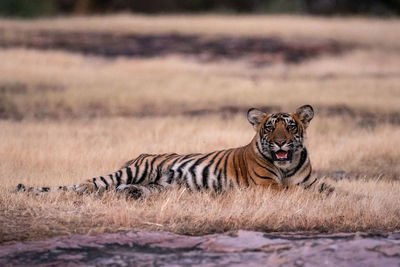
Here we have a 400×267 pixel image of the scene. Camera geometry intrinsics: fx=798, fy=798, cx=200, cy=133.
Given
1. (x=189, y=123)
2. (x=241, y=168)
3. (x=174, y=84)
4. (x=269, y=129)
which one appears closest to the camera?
(x=269, y=129)

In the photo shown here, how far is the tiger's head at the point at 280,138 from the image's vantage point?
29.6 feet

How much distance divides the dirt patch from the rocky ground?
2094 cm

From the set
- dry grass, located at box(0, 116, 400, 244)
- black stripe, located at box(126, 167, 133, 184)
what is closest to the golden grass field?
dry grass, located at box(0, 116, 400, 244)

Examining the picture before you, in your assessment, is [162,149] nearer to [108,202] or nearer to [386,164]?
[386,164]

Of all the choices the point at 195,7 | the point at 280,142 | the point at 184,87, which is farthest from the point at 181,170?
the point at 195,7

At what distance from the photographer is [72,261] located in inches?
258

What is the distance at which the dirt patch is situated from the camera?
28.3 meters

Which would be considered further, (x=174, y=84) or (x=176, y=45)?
(x=176, y=45)

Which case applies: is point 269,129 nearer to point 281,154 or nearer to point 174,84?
point 281,154

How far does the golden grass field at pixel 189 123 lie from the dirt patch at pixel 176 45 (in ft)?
2.88

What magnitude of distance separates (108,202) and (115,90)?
13280 mm

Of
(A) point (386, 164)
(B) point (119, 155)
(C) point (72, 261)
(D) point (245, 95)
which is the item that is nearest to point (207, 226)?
(C) point (72, 261)

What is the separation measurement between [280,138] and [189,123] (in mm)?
7650

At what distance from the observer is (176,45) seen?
29.4 m
